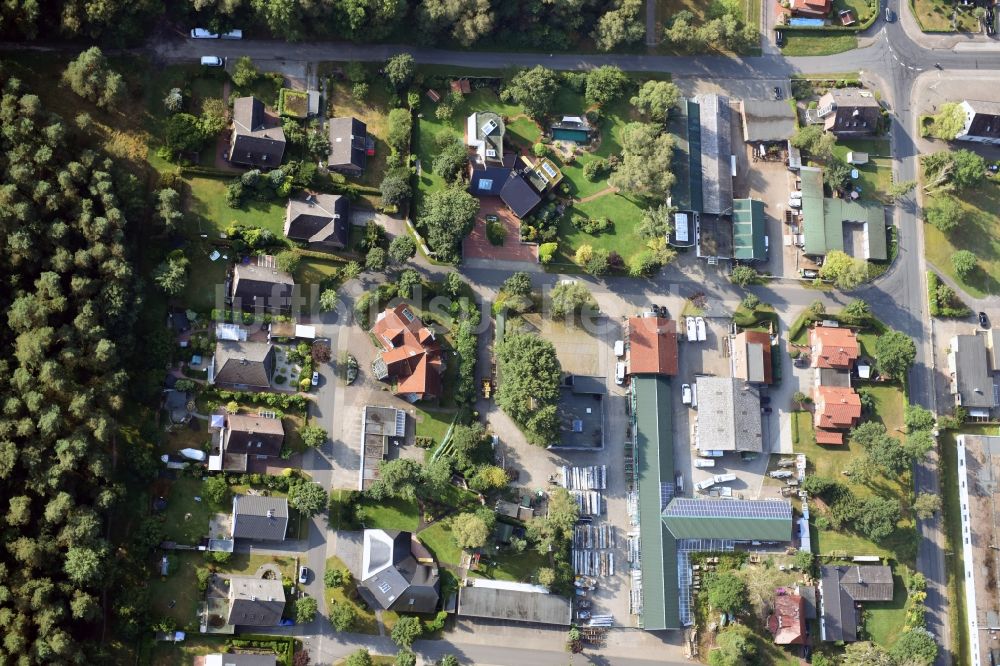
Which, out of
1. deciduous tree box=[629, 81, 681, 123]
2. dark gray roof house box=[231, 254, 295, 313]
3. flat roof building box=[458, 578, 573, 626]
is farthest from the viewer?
deciduous tree box=[629, 81, 681, 123]

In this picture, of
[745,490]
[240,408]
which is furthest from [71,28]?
[745,490]

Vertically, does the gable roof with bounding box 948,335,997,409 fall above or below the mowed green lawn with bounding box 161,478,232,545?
above

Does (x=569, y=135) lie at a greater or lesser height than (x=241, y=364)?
greater

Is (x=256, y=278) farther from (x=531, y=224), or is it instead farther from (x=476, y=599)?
(x=476, y=599)

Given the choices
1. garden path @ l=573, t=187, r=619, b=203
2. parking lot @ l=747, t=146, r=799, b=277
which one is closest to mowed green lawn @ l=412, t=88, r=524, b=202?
garden path @ l=573, t=187, r=619, b=203

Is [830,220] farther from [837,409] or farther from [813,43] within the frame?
[813,43]

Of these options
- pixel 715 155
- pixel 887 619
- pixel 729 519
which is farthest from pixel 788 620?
pixel 715 155

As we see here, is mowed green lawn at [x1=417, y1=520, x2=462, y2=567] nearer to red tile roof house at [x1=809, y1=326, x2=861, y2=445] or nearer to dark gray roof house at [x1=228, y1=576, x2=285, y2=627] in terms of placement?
dark gray roof house at [x1=228, y1=576, x2=285, y2=627]
